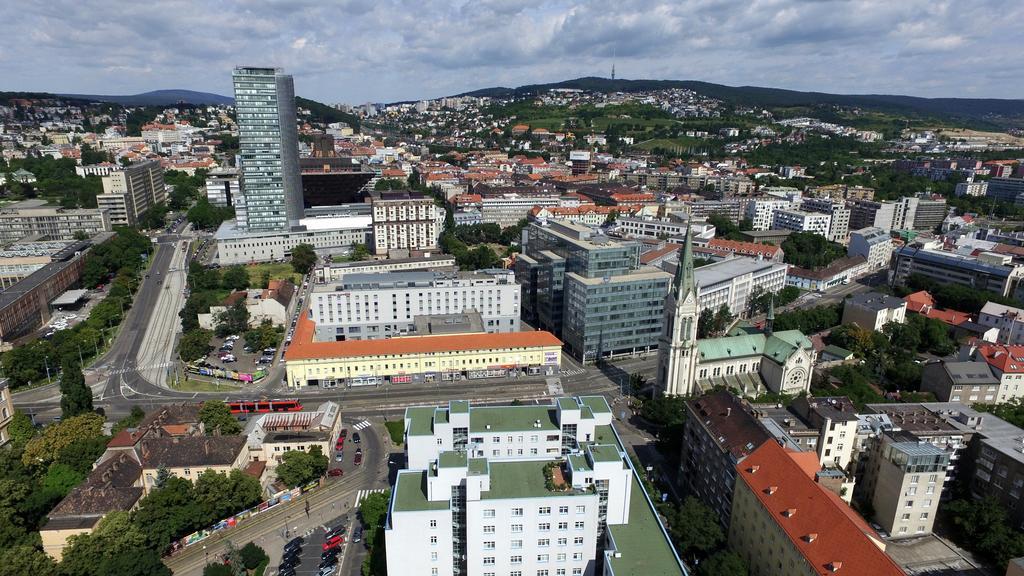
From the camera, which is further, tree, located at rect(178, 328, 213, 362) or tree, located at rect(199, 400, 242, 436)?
tree, located at rect(178, 328, 213, 362)

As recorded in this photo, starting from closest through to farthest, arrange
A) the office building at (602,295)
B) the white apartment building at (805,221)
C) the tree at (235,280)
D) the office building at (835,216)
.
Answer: the office building at (602,295)
the tree at (235,280)
the white apartment building at (805,221)
the office building at (835,216)

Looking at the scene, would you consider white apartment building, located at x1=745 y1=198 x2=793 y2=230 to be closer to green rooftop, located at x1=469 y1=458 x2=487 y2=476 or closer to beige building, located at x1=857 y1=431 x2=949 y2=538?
beige building, located at x1=857 y1=431 x2=949 y2=538

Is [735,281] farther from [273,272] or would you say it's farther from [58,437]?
[58,437]

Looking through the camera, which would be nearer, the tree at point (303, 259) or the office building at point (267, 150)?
the tree at point (303, 259)

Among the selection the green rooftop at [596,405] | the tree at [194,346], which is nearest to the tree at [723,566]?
the green rooftop at [596,405]

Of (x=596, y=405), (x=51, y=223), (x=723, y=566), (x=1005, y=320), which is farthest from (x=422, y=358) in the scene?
(x=51, y=223)

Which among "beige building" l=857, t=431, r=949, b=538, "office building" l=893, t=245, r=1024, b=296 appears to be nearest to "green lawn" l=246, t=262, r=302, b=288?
"beige building" l=857, t=431, r=949, b=538

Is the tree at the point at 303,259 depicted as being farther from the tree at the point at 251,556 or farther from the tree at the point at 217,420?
the tree at the point at 251,556
